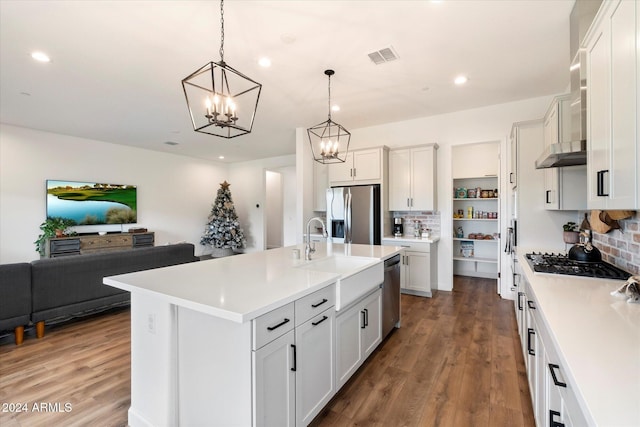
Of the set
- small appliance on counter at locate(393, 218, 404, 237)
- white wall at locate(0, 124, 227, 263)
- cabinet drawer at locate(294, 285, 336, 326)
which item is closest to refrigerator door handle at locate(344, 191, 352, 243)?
small appliance on counter at locate(393, 218, 404, 237)

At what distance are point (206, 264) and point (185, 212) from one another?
20.5ft

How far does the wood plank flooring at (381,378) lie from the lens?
186 cm

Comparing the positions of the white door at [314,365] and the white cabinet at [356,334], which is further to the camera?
the white cabinet at [356,334]

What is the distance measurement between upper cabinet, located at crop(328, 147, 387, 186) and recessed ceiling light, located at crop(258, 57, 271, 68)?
2.22 metres

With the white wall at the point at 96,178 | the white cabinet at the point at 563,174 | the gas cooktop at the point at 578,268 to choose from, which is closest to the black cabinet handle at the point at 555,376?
the gas cooktop at the point at 578,268

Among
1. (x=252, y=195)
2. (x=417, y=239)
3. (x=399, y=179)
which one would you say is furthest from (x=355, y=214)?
(x=252, y=195)

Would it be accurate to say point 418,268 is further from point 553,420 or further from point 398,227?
point 553,420

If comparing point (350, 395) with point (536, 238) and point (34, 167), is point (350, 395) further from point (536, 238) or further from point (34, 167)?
point (34, 167)

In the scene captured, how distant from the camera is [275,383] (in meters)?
1.39

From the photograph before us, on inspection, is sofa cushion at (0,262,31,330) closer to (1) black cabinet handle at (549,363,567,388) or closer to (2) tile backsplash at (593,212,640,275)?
(1) black cabinet handle at (549,363,567,388)

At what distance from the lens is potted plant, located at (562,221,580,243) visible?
2762 millimetres

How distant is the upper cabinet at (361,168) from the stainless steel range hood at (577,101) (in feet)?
8.39

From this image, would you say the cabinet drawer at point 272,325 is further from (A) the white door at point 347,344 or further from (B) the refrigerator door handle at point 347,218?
(B) the refrigerator door handle at point 347,218

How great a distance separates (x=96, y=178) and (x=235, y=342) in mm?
6743
